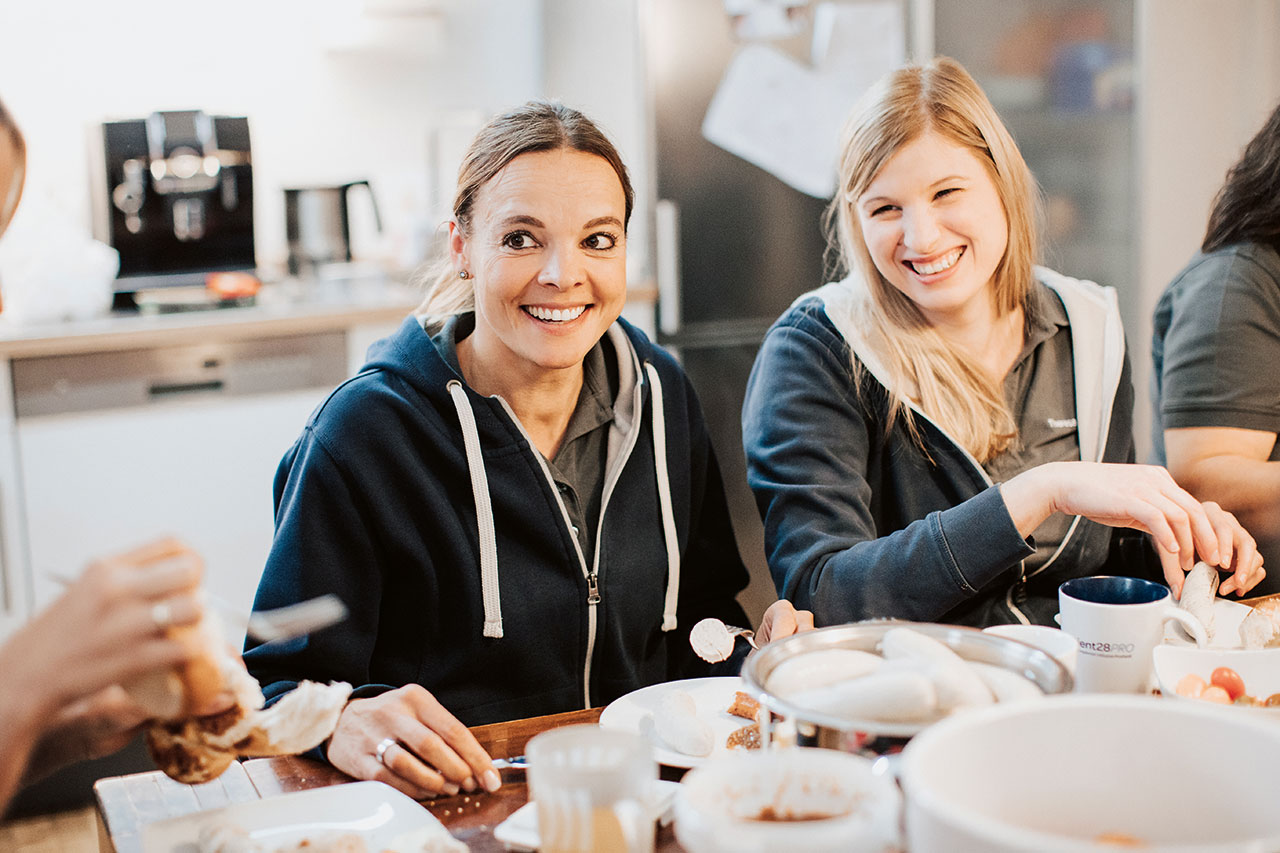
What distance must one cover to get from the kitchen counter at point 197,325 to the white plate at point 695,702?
5.54 feet

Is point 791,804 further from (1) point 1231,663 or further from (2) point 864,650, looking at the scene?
(1) point 1231,663

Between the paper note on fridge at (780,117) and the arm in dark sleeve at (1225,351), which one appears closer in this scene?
the arm in dark sleeve at (1225,351)

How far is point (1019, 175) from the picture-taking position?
1.51 meters

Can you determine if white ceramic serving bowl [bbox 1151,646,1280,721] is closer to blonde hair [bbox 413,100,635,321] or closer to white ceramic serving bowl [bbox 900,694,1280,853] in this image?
white ceramic serving bowl [bbox 900,694,1280,853]

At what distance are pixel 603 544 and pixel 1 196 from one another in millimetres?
706

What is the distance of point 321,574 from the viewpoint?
121cm

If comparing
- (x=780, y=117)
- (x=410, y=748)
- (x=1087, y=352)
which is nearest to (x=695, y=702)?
(x=410, y=748)

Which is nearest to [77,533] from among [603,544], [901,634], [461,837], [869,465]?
[603,544]

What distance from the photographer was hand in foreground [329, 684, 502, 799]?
0.92 m

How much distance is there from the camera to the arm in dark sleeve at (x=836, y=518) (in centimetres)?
119

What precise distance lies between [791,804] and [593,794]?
108mm

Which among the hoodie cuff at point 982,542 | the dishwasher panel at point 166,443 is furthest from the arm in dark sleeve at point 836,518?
the dishwasher panel at point 166,443

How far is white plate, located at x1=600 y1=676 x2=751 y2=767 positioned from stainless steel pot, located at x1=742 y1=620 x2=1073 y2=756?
8 centimetres

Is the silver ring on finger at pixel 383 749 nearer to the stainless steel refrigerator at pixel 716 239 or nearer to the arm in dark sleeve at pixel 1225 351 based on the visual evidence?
the arm in dark sleeve at pixel 1225 351
